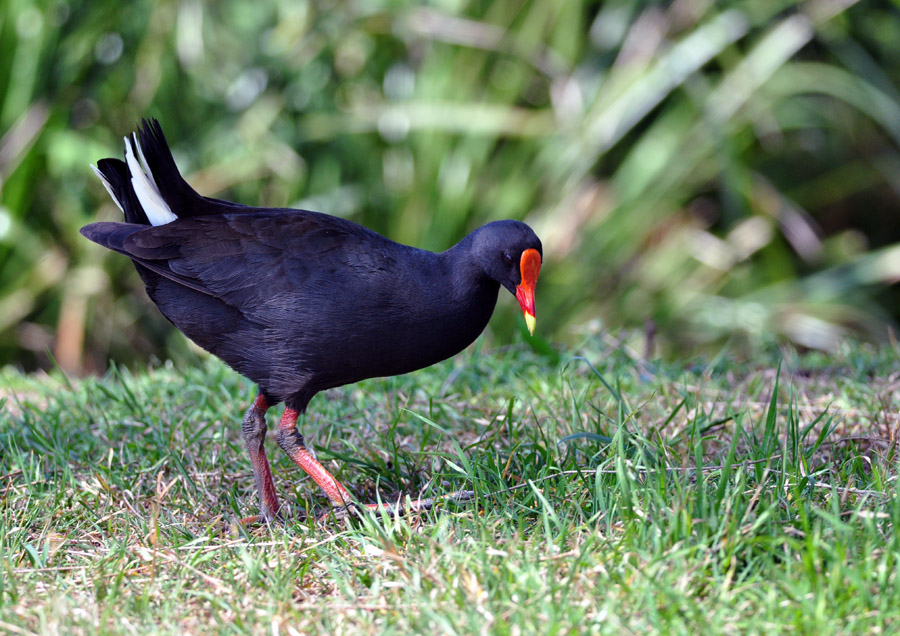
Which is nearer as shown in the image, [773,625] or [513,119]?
[773,625]

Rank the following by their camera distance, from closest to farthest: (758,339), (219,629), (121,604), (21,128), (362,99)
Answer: (219,629), (121,604), (758,339), (21,128), (362,99)

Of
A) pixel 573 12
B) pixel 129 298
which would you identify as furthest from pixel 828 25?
pixel 129 298

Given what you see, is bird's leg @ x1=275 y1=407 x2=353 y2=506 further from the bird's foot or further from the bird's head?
the bird's head

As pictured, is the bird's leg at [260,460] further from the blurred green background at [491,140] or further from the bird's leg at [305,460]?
the blurred green background at [491,140]

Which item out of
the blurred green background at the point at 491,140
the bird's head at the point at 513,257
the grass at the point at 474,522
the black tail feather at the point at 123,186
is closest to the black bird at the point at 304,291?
the bird's head at the point at 513,257

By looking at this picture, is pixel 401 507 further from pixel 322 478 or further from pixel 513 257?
pixel 513 257

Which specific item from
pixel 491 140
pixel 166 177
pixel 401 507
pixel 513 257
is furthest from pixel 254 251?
pixel 491 140

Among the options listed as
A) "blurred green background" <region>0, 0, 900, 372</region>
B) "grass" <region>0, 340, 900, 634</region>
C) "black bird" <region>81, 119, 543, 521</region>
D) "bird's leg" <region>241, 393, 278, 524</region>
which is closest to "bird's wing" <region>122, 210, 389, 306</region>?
"black bird" <region>81, 119, 543, 521</region>

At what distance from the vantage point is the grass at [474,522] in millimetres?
2096

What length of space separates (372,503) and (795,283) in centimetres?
461

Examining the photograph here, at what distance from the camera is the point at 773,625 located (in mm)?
1959

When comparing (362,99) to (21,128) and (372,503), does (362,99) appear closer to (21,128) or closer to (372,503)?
(21,128)

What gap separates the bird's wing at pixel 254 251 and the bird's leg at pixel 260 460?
14.5 inches

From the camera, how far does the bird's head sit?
2910 millimetres
